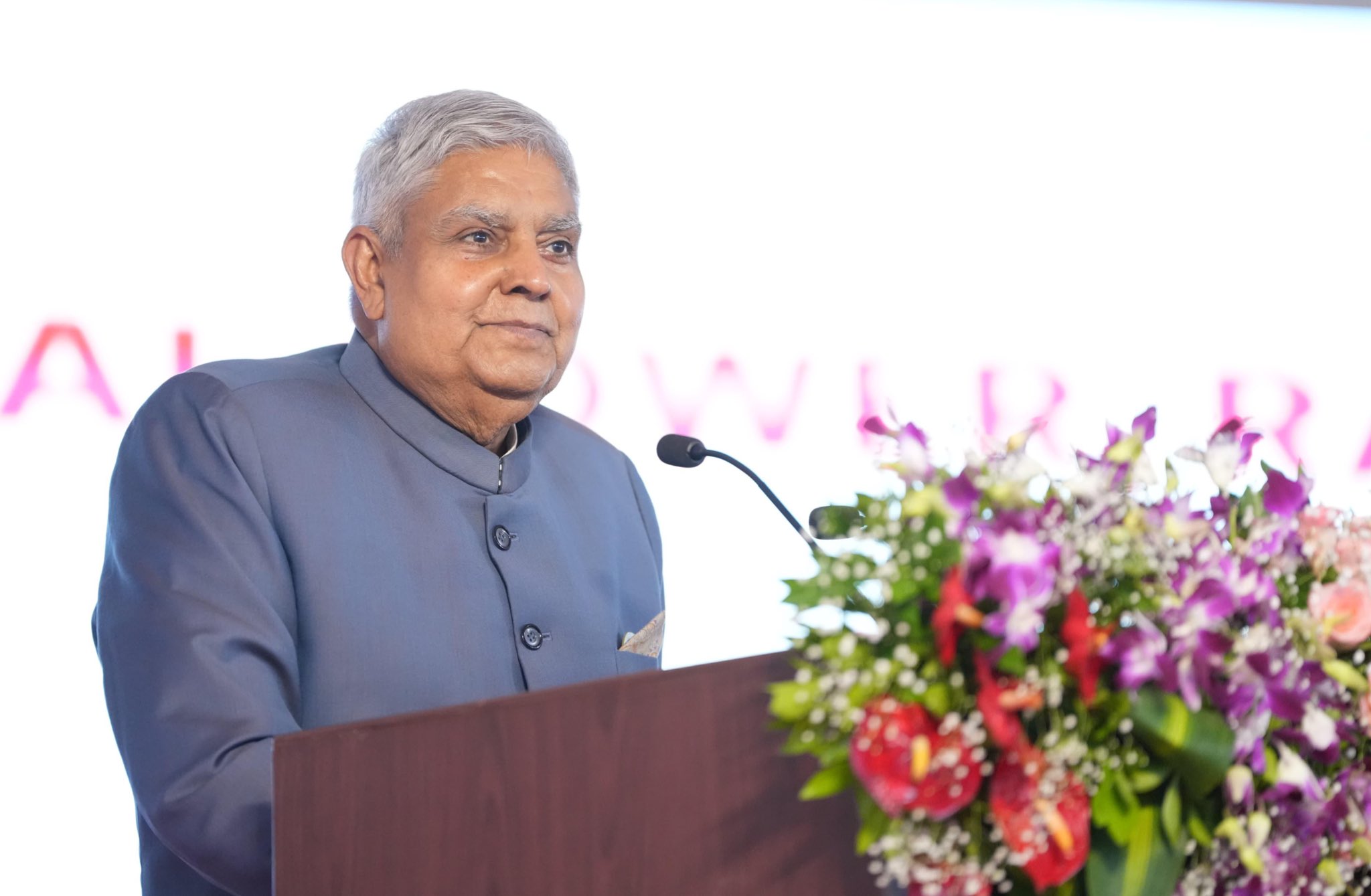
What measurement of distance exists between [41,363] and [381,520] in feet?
3.48

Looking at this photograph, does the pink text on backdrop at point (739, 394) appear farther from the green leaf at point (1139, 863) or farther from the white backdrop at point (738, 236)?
the green leaf at point (1139, 863)

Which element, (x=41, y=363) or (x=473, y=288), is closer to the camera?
(x=473, y=288)

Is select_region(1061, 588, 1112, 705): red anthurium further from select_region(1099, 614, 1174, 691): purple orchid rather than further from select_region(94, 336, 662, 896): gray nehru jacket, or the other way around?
select_region(94, 336, 662, 896): gray nehru jacket

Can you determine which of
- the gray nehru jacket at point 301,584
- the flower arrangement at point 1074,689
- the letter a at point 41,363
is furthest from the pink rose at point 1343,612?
the letter a at point 41,363

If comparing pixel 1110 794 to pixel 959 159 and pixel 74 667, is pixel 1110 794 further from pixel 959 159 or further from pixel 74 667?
pixel 959 159

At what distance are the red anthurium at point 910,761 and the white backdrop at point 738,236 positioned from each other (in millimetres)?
1551

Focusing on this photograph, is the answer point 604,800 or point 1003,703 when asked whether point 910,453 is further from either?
point 604,800

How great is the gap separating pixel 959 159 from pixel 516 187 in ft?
5.26

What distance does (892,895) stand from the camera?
103 centimetres

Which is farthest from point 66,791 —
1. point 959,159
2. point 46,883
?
point 959,159

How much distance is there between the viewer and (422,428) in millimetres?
1926

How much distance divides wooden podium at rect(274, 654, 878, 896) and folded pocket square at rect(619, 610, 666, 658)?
0.86 meters

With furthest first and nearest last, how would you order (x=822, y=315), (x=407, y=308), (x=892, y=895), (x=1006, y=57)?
1. (x=1006, y=57)
2. (x=822, y=315)
3. (x=407, y=308)
4. (x=892, y=895)

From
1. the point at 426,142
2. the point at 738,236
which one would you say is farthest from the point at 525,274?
the point at 738,236
